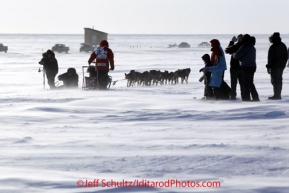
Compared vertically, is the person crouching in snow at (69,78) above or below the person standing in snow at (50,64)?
below

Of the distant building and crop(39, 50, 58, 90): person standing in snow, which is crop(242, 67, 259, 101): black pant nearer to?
crop(39, 50, 58, 90): person standing in snow

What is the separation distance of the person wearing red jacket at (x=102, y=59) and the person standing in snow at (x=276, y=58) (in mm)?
4356

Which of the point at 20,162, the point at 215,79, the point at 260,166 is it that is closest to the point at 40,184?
the point at 20,162

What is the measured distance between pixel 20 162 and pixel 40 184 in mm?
947

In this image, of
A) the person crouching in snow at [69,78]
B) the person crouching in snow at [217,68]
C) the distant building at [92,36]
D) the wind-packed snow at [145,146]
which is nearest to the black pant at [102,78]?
the person crouching in snow at [69,78]

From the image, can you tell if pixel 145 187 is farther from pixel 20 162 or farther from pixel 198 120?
pixel 198 120

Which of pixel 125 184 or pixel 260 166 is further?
pixel 260 166

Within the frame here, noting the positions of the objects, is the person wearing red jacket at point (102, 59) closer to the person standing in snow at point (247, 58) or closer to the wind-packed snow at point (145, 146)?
A: the person standing in snow at point (247, 58)

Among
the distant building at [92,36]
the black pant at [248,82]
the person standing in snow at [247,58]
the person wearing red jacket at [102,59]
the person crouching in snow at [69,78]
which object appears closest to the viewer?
the person standing in snow at [247,58]

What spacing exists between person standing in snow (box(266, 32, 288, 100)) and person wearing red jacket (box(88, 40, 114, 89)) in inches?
171

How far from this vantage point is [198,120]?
8.47m

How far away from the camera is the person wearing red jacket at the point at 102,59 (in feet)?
48.6

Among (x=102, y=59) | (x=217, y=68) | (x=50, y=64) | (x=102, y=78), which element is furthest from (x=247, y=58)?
(x=50, y=64)

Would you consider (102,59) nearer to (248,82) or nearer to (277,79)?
(248,82)
